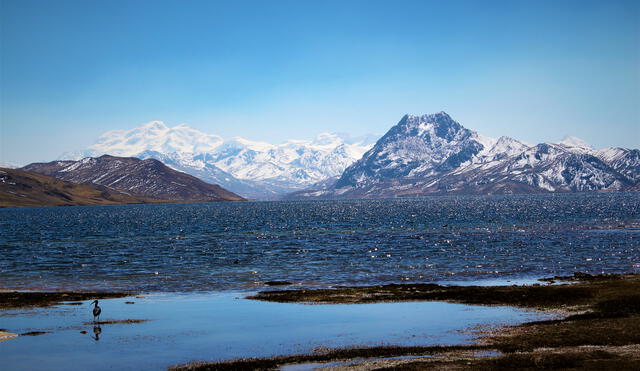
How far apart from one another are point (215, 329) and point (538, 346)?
2229 cm

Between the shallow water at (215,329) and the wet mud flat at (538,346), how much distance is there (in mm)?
2153

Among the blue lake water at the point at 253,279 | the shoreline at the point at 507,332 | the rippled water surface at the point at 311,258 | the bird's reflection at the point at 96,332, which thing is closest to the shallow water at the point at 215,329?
the blue lake water at the point at 253,279

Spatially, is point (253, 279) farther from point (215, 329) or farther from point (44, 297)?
point (215, 329)

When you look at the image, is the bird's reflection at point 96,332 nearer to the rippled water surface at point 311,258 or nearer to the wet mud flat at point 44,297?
the wet mud flat at point 44,297

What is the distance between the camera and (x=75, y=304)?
5481 cm

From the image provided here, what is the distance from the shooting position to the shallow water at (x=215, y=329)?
35219 millimetres

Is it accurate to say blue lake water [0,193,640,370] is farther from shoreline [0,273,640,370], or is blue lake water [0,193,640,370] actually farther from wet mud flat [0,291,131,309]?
wet mud flat [0,291,131,309]

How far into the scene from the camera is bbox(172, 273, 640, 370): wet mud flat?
98.6 ft

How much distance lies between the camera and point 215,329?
42812mm

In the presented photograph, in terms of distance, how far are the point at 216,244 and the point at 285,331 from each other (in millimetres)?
82598

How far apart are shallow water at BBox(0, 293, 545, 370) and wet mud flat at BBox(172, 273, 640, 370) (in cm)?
215

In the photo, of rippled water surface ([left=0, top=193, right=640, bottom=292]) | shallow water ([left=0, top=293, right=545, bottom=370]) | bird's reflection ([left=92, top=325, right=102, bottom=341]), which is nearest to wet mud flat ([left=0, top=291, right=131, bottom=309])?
shallow water ([left=0, top=293, right=545, bottom=370])

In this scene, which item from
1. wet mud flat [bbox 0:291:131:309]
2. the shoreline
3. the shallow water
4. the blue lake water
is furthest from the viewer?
wet mud flat [bbox 0:291:131:309]

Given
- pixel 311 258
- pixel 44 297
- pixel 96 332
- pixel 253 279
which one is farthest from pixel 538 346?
pixel 311 258
